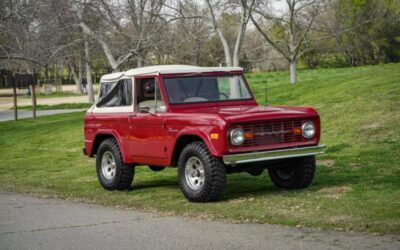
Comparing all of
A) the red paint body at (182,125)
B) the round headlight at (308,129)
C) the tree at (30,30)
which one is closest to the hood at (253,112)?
the red paint body at (182,125)

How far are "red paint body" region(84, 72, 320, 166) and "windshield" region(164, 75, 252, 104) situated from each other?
0.10 meters

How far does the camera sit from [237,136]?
401 inches

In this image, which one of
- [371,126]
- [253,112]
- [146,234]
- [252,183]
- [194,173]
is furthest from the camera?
[371,126]

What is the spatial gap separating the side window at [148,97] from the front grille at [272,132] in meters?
1.63

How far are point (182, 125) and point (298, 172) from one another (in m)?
1.92

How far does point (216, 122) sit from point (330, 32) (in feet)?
98.3

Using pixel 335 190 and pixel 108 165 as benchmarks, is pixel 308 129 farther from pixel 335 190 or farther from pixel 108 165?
pixel 108 165

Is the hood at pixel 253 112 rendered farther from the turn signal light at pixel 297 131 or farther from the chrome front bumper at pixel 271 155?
the chrome front bumper at pixel 271 155

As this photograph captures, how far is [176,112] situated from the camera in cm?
1115

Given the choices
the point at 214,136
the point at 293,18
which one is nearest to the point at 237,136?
the point at 214,136

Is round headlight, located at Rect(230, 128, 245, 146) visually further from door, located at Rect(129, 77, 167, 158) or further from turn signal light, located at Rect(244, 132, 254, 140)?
door, located at Rect(129, 77, 167, 158)

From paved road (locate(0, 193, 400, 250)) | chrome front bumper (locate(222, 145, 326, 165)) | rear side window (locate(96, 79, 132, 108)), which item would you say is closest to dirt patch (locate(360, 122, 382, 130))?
chrome front bumper (locate(222, 145, 326, 165))

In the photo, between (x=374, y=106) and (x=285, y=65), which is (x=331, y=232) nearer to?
(x=374, y=106)

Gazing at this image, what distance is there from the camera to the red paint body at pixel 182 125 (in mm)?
10188
